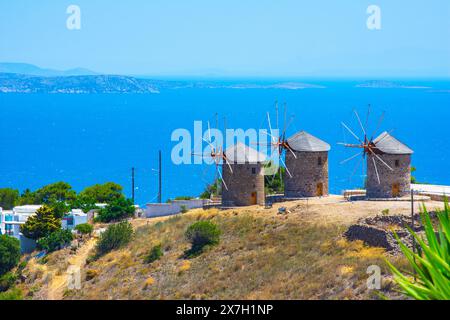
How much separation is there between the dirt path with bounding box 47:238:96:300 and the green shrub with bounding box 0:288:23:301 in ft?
4.59

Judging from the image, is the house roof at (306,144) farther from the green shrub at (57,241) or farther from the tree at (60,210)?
the tree at (60,210)

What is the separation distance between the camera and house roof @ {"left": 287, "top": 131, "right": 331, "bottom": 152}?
45.0m

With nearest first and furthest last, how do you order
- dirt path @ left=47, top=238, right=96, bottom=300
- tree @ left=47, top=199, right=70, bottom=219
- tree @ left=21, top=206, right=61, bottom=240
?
1. dirt path @ left=47, top=238, right=96, bottom=300
2. tree @ left=21, top=206, right=61, bottom=240
3. tree @ left=47, top=199, right=70, bottom=219

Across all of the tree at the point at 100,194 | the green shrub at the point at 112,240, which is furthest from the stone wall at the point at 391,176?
the tree at the point at 100,194

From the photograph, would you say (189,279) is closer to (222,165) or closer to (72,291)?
(72,291)

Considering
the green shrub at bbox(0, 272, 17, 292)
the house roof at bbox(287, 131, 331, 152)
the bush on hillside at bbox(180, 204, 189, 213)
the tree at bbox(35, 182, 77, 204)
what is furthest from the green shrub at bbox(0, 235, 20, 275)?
the tree at bbox(35, 182, 77, 204)

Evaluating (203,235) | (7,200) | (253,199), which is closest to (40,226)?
(203,235)

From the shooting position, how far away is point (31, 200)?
65.7m

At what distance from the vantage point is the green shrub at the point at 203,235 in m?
41.2

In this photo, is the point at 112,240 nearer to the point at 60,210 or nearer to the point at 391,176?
the point at 60,210

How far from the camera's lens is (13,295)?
41.1 m

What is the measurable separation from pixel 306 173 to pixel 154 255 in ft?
30.6

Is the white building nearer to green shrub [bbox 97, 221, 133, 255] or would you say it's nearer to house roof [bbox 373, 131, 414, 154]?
green shrub [bbox 97, 221, 133, 255]

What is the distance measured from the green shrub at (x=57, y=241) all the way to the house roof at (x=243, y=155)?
10.1m
